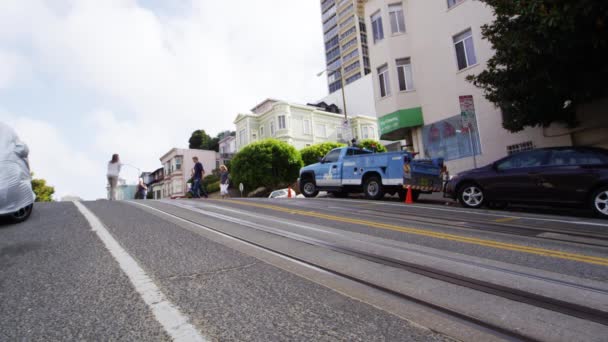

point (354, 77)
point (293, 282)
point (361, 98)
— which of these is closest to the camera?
point (293, 282)

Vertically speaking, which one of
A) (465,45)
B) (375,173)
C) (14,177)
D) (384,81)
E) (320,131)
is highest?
(320,131)

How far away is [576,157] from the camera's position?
25.3 ft

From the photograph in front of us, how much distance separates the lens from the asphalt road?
209 centimetres

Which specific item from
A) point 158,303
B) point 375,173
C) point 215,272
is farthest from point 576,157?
point 158,303

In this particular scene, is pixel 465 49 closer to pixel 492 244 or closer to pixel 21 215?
pixel 492 244

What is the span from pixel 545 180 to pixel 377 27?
46.8ft

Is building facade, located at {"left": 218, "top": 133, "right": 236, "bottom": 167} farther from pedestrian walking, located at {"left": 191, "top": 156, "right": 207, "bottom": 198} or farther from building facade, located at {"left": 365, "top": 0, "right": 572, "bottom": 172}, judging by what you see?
building facade, located at {"left": 365, "top": 0, "right": 572, "bottom": 172}

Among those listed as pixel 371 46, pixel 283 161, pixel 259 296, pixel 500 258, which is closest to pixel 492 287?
pixel 500 258

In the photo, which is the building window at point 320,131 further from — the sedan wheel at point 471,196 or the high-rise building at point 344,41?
the sedan wheel at point 471,196

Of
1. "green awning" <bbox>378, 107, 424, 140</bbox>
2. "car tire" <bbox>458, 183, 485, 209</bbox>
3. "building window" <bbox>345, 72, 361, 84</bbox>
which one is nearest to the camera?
"car tire" <bbox>458, 183, 485, 209</bbox>

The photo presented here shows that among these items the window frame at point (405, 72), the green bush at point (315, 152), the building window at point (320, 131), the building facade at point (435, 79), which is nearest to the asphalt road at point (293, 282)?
the building facade at point (435, 79)

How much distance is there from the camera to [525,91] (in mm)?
9828

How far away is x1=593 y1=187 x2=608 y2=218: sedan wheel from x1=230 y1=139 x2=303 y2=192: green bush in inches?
1148

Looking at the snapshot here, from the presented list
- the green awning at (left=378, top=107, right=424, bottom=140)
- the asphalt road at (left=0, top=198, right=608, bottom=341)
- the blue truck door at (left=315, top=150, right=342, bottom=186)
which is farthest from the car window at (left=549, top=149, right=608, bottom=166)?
the green awning at (left=378, top=107, right=424, bottom=140)
